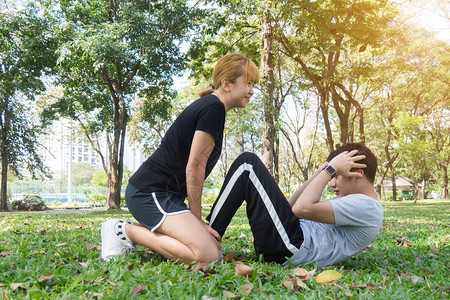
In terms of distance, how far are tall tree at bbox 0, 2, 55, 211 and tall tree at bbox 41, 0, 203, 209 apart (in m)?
0.83

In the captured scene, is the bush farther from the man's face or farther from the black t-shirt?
the man's face

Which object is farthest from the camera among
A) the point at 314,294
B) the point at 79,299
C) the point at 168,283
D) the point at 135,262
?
the point at 135,262

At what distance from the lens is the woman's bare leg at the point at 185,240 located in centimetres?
250

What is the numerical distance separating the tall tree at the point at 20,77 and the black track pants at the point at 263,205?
13.1 meters

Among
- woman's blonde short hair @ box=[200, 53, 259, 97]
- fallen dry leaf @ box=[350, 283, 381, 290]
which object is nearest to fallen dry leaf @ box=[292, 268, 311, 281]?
fallen dry leaf @ box=[350, 283, 381, 290]

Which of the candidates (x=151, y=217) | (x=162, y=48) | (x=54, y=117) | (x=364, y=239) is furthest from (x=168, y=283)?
(x=54, y=117)

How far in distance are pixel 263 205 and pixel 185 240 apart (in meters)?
0.61

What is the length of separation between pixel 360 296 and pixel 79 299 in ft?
4.69

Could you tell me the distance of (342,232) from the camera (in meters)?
2.68

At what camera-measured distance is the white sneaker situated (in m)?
2.71

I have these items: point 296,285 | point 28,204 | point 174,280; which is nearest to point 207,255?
point 174,280

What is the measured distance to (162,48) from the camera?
13.5m

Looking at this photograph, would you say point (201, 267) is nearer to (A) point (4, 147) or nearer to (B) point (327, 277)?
(B) point (327, 277)

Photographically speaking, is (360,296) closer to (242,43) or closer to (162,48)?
(162,48)
